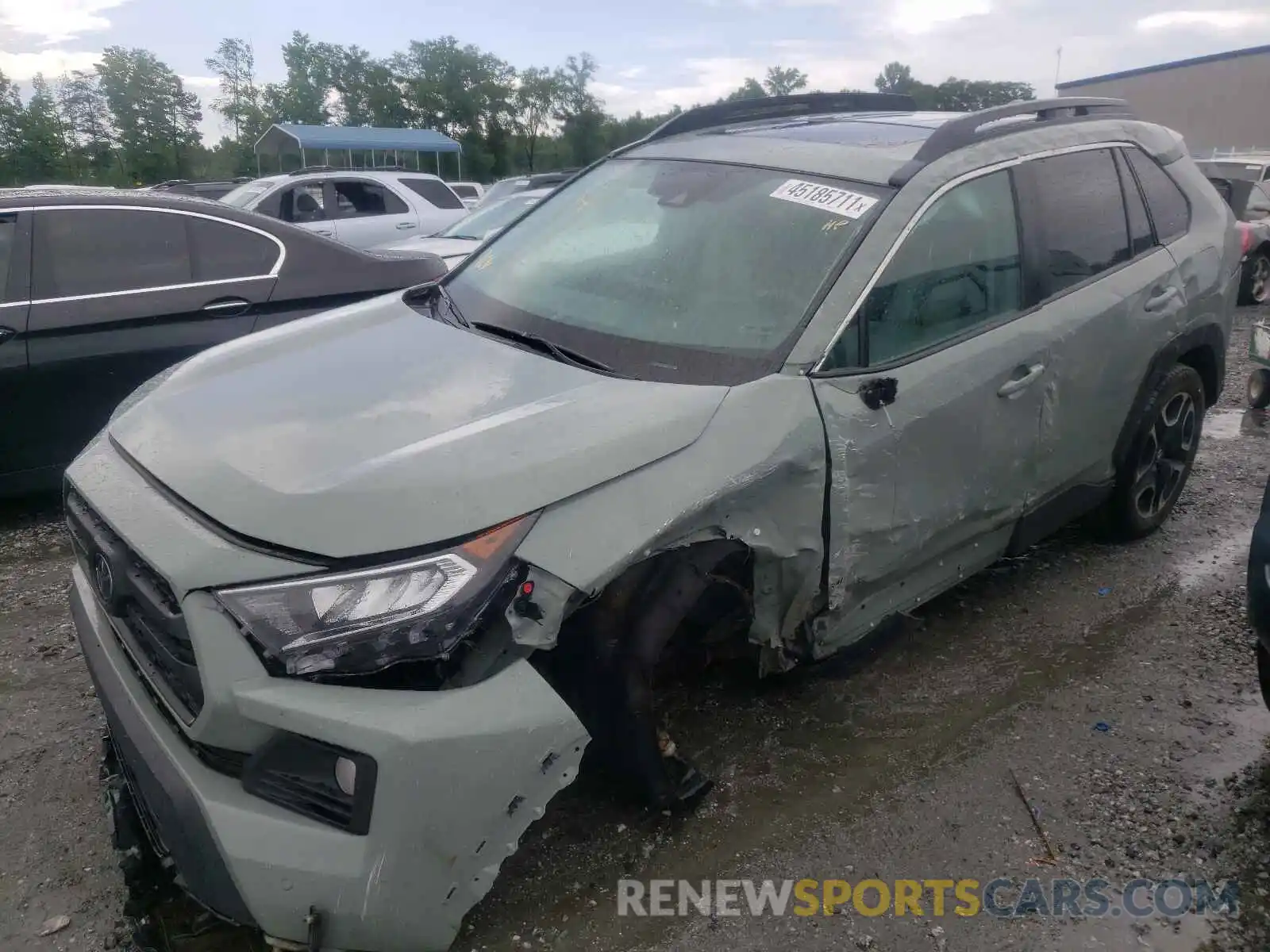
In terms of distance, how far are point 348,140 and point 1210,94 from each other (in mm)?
37566

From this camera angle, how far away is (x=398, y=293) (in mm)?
3357

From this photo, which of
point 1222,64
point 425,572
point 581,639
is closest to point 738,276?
point 581,639

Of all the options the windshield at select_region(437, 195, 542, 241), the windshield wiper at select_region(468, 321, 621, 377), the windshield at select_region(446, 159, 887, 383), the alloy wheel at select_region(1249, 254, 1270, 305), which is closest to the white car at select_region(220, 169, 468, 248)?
the windshield at select_region(437, 195, 542, 241)

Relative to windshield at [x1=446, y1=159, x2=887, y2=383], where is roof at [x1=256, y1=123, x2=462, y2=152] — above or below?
above

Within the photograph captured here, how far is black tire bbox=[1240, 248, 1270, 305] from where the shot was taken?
34.6 ft

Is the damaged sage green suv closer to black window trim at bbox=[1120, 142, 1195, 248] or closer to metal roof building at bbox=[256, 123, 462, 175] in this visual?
black window trim at bbox=[1120, 142, 1195, 248]

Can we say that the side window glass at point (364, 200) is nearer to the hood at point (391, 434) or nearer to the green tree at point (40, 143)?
the hood at point (391, 434)

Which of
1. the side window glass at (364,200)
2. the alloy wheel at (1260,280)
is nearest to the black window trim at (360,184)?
the side window glass at (364,200)

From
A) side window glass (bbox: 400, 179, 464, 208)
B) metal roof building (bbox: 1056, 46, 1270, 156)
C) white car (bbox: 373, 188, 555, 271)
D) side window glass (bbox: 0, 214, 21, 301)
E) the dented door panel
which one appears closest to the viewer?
the dented door panel

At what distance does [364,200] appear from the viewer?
11250 millimetres

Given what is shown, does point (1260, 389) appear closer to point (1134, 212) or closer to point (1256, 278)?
point (1134, 212)

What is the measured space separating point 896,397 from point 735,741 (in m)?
1.15

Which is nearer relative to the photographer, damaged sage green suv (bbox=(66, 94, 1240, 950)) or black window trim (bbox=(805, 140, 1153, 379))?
damaged sage green suv (bbox=(66, 94, 1240, 950))

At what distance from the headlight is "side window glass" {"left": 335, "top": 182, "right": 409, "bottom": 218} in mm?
10097
